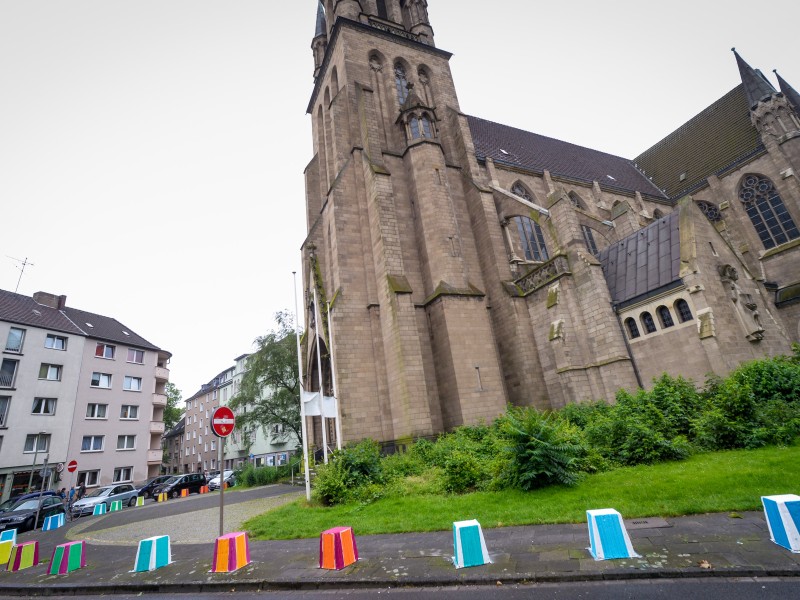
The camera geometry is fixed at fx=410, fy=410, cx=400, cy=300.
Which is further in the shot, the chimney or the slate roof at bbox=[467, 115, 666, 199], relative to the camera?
the chimney

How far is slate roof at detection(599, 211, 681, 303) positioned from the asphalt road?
47.4 feet

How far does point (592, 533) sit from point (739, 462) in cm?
484

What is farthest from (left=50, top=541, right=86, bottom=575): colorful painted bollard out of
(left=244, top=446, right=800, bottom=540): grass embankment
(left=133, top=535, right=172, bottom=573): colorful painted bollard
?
(left=244, top=446, right=800, bottom=540): grass embankment

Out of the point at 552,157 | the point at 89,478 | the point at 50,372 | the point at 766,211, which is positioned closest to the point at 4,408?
the point at 50,372

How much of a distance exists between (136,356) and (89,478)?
11037 millimetres

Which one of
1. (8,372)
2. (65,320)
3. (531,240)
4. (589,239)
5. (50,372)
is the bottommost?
(8,372)

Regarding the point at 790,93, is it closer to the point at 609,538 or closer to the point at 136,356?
the point at 609,538

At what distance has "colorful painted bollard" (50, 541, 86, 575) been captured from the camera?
24.7 ft

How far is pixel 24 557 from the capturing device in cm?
834

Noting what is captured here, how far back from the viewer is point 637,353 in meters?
16.5

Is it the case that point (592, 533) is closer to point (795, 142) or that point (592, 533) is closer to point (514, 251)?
point (514, 251)

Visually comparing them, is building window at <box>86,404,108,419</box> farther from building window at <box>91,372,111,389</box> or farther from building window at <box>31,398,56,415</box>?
A: building window at <box>31,398,56,415</box>

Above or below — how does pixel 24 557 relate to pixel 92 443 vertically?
below

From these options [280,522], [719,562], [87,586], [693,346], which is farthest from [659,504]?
[693,346]
